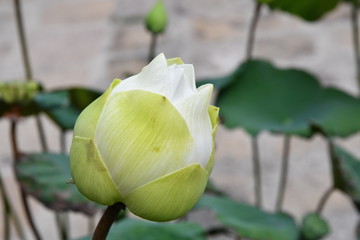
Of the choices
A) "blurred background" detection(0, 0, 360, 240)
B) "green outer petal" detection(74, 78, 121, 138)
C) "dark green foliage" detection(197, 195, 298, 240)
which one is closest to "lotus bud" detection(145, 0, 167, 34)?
"dark green foliage" detection(197, 195, 298, 240)

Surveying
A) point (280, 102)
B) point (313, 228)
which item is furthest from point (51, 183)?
point (280, 102)

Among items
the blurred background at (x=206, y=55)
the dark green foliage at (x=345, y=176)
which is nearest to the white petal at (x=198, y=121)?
the dark green foliage at (x=345, y=176)

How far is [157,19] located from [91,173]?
23.8 inches

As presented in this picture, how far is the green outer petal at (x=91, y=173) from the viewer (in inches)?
11.4

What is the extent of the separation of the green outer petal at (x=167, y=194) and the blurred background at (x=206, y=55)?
3.98 feet

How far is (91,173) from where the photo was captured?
0.96 feet

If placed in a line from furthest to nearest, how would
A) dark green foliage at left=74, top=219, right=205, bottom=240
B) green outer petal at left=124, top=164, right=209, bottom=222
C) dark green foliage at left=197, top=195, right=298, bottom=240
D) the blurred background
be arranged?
the blurred background < dark green foliage at left=197, top=195, right=298, bottom=240 < dark green foliage at left=74, top=219, right=205, bottom=240 < green outer petal at left=124, top=164, right=209, bottom=222

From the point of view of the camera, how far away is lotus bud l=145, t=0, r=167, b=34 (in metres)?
0.87

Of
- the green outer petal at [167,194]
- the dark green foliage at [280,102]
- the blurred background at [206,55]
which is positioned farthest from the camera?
the blurred background at [206,55]

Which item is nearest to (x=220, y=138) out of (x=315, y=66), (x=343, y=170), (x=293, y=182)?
(x=293, y=182)

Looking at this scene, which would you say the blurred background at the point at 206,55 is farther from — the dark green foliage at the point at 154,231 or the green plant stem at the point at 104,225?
the green plant stem at the point at 104,225

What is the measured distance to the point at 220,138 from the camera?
1.82 meters

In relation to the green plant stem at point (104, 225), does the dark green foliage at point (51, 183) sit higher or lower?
lower

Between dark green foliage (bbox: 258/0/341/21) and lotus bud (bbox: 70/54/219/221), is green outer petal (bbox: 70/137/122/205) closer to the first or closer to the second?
lotus bud (bbox: 70/54/219/221)
